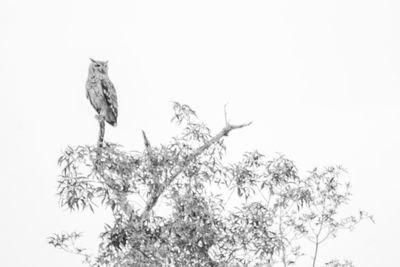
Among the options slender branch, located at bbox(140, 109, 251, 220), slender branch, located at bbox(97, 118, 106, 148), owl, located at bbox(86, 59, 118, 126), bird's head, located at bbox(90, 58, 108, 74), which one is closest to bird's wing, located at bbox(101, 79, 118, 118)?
owl, located at bbox(86, 59, 118, 126)

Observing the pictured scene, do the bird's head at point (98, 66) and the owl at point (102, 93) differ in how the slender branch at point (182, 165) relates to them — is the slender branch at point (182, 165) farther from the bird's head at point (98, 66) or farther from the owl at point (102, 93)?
the bird's head at point (98, 66)

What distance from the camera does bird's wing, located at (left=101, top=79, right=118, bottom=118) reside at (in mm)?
14602

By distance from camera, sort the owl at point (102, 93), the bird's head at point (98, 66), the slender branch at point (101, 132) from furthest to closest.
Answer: the bird's head at point (98, 66)
the owl at point (102, 93)
the slender branch at point (101, 132)

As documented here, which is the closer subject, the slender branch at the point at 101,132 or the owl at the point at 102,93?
the slender branch at the point at 101,132

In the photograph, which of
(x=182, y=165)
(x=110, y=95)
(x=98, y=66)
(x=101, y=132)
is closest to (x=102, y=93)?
(x=110, y=95)

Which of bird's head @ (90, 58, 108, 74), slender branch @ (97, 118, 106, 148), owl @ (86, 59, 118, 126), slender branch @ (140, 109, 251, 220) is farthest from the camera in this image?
bird's head @ (90, 58, 108, 74)

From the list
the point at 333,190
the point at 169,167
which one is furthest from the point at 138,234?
the point at 333,190

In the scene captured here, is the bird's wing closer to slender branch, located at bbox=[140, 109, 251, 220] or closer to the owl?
the owl

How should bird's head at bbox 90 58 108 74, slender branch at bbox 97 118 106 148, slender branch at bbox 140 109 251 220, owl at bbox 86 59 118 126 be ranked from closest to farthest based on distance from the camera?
slender branch at bbox 140 109 251 220 < slender branch at bbox 97 118 106 148 < owl at bbox 86 59 118 126 < bird's head at bbox 90 58 108 74

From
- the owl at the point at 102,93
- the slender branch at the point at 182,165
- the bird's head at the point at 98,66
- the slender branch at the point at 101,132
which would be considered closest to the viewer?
the slender branch at the point at 182,165

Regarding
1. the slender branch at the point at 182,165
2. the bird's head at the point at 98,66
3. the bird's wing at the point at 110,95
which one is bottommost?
the slender branch at the point at 182,165

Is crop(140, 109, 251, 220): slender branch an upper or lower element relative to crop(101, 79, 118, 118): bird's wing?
lower

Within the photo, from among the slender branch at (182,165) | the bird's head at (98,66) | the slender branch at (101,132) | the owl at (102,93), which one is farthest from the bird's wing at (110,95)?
the slender branch at (182,165)

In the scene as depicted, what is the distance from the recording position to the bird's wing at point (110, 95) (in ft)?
47.9
